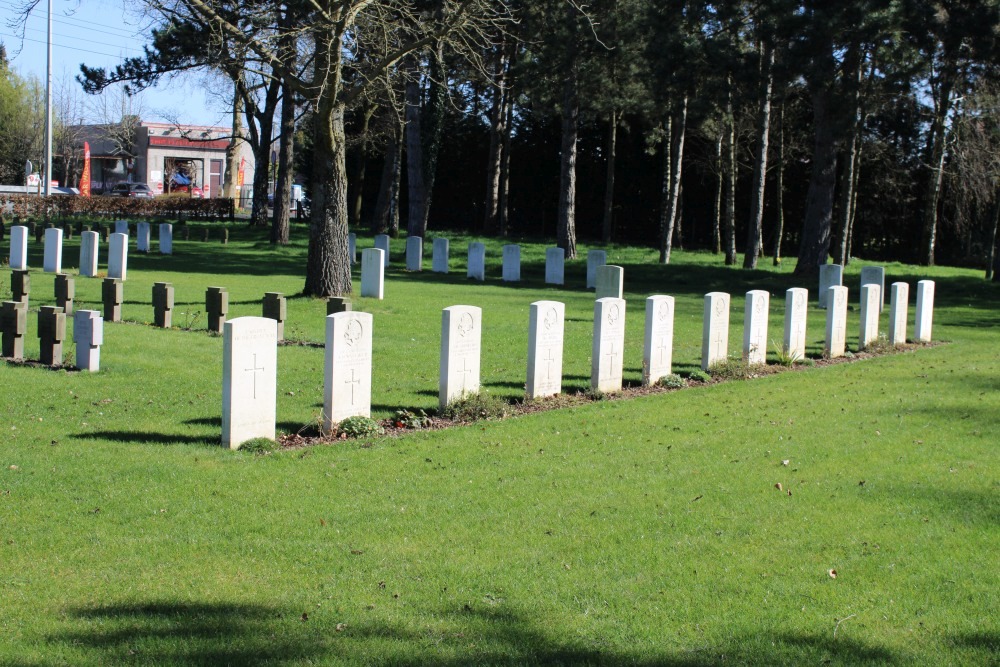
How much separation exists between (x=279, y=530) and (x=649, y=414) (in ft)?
17.3

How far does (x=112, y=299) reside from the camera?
16.5 metres

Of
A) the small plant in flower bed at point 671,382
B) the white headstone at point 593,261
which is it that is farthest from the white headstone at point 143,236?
the small plant in flower bed at point 671,382

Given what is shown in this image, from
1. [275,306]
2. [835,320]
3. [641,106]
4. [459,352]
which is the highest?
[641,106]

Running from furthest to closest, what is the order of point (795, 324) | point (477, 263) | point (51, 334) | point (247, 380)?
point (477, 263) → point (795, 324) → point (51, 334) → point (247, 380)

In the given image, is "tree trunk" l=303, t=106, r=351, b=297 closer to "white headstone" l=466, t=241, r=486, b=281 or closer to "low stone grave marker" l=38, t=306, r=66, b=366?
"low stone grave marker" l=38, t=306, r=66, b=366

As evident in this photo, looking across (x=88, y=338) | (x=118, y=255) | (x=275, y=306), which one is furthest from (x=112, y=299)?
(x=118, y=255)

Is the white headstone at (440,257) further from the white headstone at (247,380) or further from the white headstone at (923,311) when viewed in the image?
the white headstone at (247,380)

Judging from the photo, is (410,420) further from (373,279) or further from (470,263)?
(470,263)

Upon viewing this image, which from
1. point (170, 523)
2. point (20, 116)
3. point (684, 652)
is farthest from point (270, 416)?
point (20, 116)

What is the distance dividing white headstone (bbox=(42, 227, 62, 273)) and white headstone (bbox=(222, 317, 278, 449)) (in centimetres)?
1701

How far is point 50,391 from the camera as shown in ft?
35.7

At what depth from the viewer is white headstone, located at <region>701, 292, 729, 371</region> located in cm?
1354

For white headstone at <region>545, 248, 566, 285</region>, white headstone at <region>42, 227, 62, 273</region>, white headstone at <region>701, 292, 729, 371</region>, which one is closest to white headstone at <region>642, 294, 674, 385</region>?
white headstone at <region>701, 292, 729, 371</region>

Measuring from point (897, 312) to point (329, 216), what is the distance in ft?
34.1
